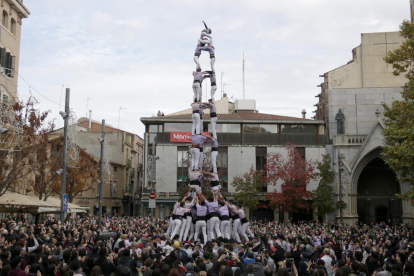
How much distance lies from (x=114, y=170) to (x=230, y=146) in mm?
18181

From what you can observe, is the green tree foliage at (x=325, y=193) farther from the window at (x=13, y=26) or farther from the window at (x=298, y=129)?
the window at (x=13, y=26)

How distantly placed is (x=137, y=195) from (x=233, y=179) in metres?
17.3

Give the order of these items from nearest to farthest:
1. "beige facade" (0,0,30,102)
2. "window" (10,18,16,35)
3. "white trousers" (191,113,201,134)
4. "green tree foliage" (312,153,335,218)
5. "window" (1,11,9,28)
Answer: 1. "white trousers" (191,113,201,134)
2. "beige facade" (0,0,30,102)
3. "window" (1,11,9,28)
4. "window" (10,18,16,35)
5. "green tree foliage" (312,153,335,218)

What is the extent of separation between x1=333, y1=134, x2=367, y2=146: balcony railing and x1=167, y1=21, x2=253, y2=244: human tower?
26803 millimetres

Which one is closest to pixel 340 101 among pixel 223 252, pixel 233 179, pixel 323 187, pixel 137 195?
pixel 323 187

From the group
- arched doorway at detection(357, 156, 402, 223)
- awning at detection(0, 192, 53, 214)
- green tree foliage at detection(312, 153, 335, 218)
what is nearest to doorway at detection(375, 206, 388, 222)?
arched doorway at detection(357, 156, 402, 223)

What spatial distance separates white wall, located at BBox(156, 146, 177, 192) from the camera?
164 ft

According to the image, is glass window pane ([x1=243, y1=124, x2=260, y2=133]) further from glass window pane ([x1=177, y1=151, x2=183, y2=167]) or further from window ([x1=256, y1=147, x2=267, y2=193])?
glass window pane ([x1=177, y1=151, x2=183, y2=167])

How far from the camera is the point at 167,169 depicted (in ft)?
165

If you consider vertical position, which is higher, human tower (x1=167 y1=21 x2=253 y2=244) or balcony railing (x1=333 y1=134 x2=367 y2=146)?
balcony railing (x1=333 y1=134 x2=367 y2=146)

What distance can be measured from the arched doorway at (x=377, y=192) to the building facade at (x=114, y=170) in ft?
94.8

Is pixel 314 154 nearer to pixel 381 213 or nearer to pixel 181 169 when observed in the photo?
pixel 381 213

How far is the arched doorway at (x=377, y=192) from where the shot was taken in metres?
47.8

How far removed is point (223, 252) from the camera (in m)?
11.0
